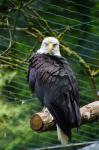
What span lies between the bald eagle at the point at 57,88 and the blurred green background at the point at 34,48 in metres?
0.59

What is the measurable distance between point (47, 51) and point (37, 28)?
940mm

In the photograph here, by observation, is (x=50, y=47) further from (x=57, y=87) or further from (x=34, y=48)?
(x=34, y=48)

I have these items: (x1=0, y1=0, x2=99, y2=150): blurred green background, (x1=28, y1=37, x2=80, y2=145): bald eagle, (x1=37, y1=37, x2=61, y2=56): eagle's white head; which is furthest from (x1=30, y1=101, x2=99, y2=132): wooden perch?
(x1=0, y1=0, x2=99, y2=150): blurred green background

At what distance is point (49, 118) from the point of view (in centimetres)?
596

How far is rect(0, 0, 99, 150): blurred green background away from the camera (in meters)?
7.52

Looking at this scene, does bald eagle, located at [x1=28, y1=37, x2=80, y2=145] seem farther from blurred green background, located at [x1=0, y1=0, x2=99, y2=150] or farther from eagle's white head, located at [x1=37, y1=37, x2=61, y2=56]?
blurred green background, located at [x1=0, y1=0, x2=99, y2=150]

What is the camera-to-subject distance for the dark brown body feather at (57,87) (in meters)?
6.02

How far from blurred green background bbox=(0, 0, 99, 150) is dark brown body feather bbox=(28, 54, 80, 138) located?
62 cm

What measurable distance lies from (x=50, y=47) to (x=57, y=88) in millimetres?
688

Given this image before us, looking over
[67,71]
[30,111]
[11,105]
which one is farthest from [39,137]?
[67,71]

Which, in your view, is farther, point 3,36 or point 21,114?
point 3,36

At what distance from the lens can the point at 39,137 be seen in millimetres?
8031

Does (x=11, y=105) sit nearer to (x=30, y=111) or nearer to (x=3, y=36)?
(x=30, y=111)

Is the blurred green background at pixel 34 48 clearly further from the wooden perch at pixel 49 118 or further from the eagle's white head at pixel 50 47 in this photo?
the wooden perch at pixel 49 118
